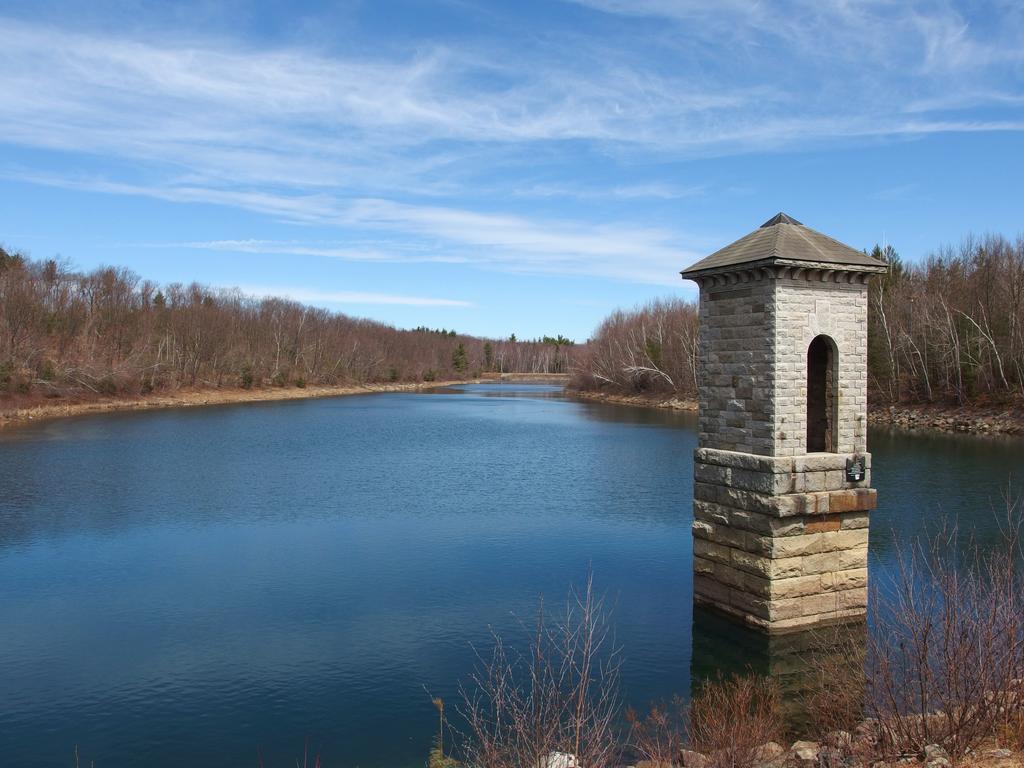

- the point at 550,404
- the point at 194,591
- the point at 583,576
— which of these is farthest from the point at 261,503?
the point at 550,404

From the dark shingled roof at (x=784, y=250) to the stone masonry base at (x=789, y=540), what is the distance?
11.9ft

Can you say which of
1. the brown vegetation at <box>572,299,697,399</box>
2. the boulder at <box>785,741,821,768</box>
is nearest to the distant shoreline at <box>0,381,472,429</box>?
the brown vegetation at <box>572,299,697,399</box>

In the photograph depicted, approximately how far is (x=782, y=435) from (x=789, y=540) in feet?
6.28

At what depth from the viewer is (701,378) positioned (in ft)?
52.7

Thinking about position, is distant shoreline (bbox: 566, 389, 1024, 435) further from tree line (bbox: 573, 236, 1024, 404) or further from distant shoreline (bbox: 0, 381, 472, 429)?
distant shoreline (bbox: 0, 381, 472, 429)

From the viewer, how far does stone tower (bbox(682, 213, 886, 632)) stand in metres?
14.2

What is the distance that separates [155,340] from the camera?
79.0 m

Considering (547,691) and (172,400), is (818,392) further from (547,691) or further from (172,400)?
(172,400)

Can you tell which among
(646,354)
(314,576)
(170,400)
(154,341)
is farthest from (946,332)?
(154,341)

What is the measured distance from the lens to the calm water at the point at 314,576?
1140 cm

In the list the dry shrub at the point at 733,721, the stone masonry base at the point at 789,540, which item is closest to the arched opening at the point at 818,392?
the stone masonry base at the point at 789,540

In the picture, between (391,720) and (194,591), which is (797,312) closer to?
(391,720)

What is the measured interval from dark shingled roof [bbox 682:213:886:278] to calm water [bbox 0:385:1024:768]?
22.9 ft

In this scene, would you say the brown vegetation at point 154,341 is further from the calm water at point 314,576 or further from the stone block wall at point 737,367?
the stone block wall at point 737,367
